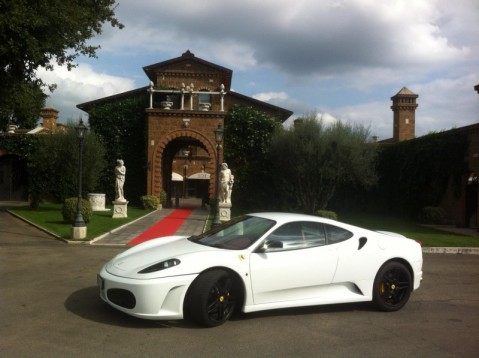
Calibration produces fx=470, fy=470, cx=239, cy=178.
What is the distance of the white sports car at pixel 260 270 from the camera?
5168 millimetres

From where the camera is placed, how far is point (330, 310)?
625 cm

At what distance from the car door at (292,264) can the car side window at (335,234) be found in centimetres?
8

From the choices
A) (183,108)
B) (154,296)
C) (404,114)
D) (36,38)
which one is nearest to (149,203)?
(183,108)

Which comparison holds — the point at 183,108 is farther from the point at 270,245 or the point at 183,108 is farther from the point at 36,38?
the point at 270,245

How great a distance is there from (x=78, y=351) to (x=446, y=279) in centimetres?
713

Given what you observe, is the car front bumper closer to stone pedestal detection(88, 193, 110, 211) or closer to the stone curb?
the stone curb

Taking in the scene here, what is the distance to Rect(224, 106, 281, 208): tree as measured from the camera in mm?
29375

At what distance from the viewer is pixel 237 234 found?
244 inches

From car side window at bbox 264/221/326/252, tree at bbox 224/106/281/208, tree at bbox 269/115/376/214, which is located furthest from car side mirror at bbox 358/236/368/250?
tree at bbox 224/106/281/208

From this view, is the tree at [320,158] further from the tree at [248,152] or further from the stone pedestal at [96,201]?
the stone pedestal at [96,201]

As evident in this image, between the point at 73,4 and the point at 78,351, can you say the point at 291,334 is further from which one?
the point at 73,4

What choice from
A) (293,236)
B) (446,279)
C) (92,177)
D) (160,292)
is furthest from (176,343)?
(92,177)

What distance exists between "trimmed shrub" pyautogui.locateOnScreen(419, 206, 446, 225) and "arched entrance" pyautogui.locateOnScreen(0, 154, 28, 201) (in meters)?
26.1

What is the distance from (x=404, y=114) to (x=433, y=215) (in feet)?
58.5
